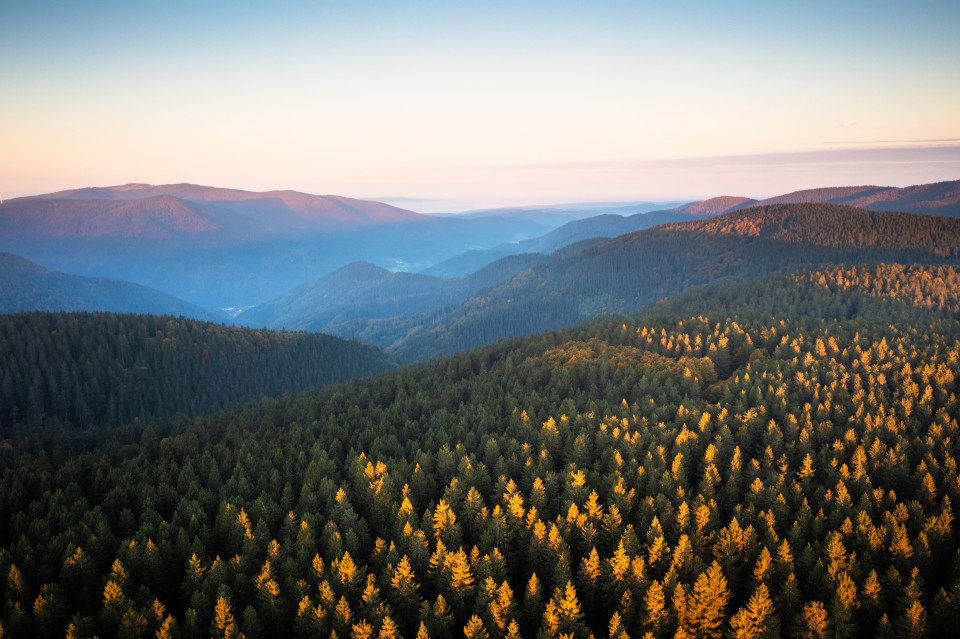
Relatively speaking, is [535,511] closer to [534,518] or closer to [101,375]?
[534,518]

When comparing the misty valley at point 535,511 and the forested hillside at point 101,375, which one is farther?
the forested hillside at point 101,375

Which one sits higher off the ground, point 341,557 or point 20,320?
point 20,320

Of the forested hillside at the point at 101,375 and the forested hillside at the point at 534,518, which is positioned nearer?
the forested hillside at the point at 534,518

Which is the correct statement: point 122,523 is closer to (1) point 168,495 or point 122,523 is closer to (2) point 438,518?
(1) point 168,495

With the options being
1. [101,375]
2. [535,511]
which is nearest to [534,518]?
[535,511]

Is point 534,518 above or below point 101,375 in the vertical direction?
above

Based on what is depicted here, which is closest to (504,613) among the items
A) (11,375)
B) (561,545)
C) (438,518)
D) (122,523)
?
(561,545)

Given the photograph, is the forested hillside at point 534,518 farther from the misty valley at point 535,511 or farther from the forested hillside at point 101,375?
the forested hillside at point 101,375

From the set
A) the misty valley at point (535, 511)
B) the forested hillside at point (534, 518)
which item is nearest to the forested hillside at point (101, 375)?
the misty valley at point (535, 511)
